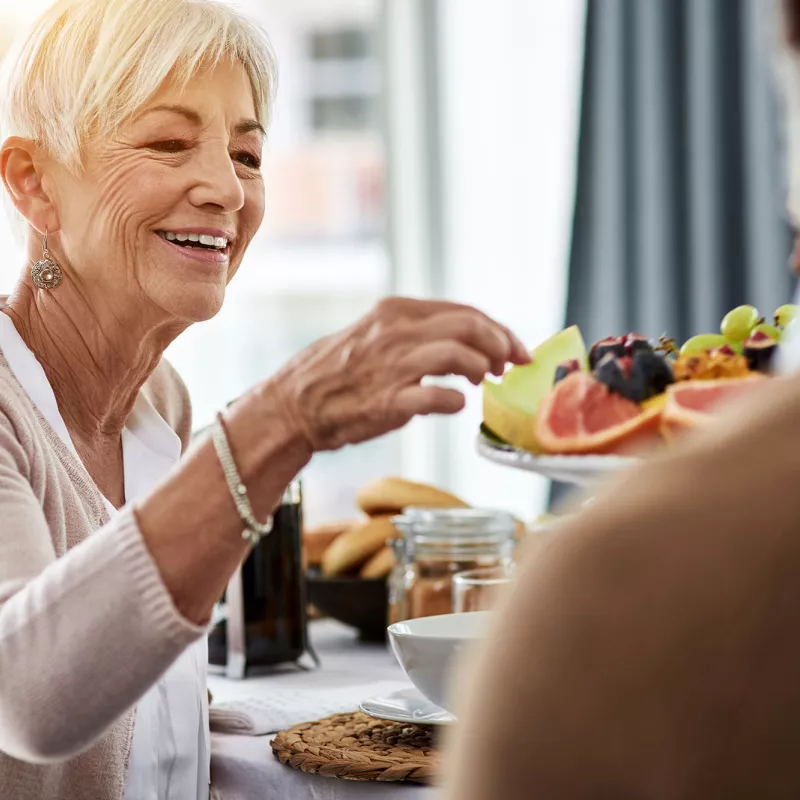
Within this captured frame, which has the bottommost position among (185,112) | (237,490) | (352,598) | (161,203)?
(352,598)

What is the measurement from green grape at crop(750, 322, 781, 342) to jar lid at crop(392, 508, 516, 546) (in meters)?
0.56

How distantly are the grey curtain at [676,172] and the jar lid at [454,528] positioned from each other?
215cm

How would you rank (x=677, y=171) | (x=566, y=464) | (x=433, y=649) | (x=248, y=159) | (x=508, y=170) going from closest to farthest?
(x=566, y=464) → (x=433, y=649) → (x=248, y=159) → (x=677, y=171) → (x=508, y=170)

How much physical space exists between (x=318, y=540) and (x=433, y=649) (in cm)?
83

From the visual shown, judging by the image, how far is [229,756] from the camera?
1154 millimetres

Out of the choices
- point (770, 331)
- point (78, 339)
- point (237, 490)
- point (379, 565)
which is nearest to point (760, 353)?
point (770, 331)

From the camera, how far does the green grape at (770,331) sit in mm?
944

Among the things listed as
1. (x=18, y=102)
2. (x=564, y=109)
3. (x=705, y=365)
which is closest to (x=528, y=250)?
(x=564, y=109)

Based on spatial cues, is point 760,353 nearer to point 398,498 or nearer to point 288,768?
point 288,768

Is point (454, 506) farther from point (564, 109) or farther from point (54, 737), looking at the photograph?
point (564, 109)

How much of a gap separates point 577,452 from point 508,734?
43 cm

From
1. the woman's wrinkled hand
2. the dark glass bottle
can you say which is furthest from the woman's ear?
the woman's wrinkled hand

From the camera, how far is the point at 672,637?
38 cm

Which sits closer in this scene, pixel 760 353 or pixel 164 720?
pixel 760 353
